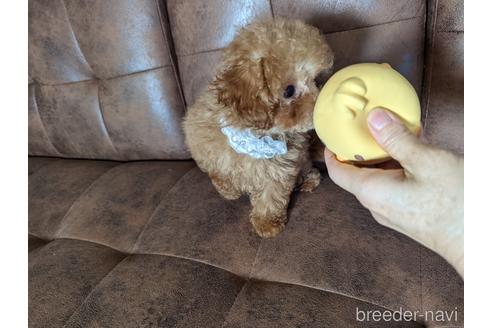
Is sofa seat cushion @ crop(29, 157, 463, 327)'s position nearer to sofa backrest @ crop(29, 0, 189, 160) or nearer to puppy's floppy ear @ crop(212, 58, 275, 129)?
sofa backrest @ crop(29, 0, 189, 160)

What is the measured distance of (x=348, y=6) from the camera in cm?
116

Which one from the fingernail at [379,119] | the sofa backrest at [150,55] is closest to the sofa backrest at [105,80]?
the sofa backrest at [150,55]

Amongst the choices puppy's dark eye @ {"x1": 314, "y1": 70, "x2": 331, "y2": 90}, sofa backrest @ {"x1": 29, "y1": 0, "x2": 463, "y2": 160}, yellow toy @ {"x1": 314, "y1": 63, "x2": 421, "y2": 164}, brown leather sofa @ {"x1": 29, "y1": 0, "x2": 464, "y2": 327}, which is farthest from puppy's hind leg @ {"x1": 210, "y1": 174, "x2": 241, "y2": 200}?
yellow toy @ {"x1": 314, "y1": 63, "x2": 421, "y2": 164}

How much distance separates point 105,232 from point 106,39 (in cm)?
72

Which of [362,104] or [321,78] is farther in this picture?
[321,78]

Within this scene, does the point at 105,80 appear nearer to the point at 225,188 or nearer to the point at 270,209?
the point at 225,188

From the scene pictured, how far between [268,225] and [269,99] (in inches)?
15.4

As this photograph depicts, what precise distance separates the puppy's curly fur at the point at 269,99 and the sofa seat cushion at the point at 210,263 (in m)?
0.11

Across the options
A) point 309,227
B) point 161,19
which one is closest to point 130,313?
point 309,227

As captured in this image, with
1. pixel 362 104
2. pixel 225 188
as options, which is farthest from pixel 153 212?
pixel 362 104

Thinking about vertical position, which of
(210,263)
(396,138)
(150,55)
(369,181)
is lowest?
(210,263)

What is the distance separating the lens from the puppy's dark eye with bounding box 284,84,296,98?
39.6 inches

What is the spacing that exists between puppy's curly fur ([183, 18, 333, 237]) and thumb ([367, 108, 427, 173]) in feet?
1.02

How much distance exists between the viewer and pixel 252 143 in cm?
110
